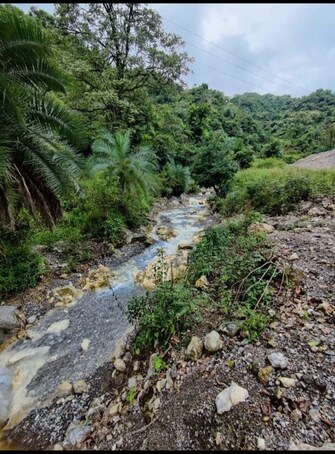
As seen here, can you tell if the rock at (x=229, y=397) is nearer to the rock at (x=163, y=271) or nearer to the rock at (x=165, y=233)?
the rock at (x=163, y=271)

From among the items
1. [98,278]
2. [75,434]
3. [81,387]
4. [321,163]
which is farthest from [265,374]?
[321,163]

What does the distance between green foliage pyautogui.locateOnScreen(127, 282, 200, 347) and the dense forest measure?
307 centimetres

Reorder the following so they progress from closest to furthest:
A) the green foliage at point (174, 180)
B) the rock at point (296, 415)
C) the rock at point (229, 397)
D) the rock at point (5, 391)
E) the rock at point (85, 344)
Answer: the rock at point (296, 415)
the rock at point (229, 397)
the rock at point (5, 391)
the rock at point (85, 344)
the green foliage at point (174, 180)

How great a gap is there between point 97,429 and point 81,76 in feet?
44.6

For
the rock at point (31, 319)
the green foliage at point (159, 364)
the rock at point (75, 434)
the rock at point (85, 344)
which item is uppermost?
the green foliage at point (159, 364)

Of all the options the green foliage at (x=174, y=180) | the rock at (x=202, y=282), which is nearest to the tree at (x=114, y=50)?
the green foliage at (x=174, y=180)

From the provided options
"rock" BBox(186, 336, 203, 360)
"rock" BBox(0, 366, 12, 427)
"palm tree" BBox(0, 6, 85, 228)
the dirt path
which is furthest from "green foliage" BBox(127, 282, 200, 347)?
the dirt path

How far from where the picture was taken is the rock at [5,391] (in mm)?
3291

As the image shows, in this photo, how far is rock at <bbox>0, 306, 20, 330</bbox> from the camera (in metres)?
4.64

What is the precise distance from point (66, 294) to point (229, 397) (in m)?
4.71

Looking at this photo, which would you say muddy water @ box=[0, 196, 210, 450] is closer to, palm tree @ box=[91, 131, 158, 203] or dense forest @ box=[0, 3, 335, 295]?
dense forest @ box=[0, 3, 335, 295]

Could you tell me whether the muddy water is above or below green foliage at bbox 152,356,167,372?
below

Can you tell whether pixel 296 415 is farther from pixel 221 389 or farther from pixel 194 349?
pixel 194 349

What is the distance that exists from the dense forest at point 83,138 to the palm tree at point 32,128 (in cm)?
2
